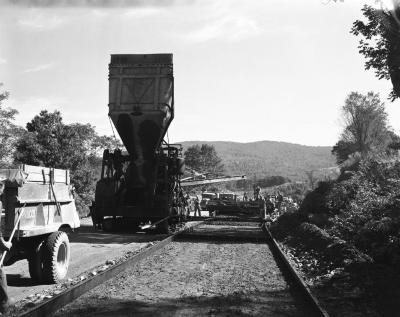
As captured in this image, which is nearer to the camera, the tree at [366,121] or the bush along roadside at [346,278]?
the bush along roadside at [346,278]

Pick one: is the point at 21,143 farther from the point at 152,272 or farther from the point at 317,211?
the point at 152,272

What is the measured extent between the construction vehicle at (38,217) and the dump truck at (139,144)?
7.42 metres

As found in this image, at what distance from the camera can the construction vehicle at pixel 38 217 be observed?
611 centimetres

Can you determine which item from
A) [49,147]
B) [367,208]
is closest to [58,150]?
[49,147]

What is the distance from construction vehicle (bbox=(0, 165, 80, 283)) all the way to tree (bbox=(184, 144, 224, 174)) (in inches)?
4150

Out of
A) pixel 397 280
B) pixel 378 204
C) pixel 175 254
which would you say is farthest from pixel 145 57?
pixel 397 280

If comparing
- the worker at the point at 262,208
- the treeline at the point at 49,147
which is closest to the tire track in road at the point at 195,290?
the worker at the point at 262,208

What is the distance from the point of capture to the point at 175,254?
1086 centimetres

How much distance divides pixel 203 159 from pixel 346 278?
108m

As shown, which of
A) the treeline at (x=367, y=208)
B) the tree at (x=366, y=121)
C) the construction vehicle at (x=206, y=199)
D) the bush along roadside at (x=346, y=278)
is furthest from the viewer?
the tree at (x=366, y=121)

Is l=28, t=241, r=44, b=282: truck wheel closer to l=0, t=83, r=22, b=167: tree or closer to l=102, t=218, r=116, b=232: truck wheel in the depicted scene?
l=102, t=218, r=116, b=232: truck wheel

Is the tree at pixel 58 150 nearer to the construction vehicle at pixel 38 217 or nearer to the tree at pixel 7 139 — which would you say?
the tree at pixel 7 139

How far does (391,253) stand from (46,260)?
639 cm

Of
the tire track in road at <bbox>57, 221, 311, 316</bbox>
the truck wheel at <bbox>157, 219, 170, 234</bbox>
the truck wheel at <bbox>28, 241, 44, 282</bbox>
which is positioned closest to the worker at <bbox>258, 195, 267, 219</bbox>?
the truck wheel at <bbox>157, 219, 170, 234</bbox>
